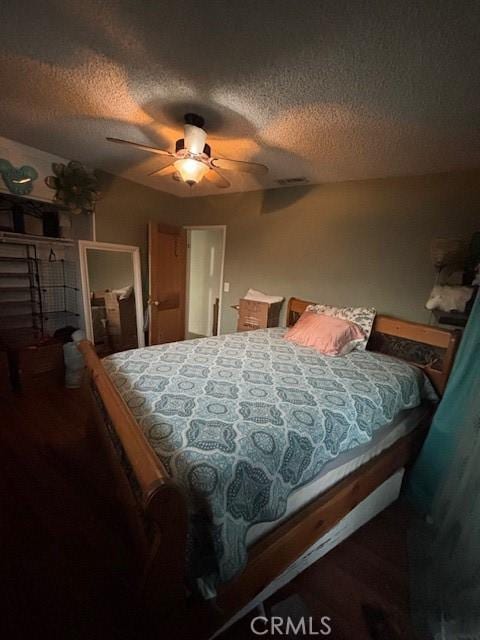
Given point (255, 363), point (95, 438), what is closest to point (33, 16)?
point (255, 363)

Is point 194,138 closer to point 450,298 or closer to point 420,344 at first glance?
point 450,298

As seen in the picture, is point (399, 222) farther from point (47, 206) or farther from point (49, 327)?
point (49, 327)

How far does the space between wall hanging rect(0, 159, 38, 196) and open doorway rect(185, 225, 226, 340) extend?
2347 millimetres

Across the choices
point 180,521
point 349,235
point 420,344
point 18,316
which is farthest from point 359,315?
point 18,316

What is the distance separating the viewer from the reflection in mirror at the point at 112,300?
123 inches

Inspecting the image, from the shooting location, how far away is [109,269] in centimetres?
323

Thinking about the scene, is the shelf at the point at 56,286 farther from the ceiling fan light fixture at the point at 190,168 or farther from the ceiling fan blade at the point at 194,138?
the ceiling fan blade at the point at 194,138

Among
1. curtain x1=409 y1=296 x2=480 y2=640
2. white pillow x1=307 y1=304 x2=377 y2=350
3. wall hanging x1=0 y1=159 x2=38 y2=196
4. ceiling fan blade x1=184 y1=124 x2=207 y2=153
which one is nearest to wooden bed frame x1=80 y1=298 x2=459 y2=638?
curtain x1=409 y1=296 x2=480 y2=640

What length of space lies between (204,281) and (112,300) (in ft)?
6.16

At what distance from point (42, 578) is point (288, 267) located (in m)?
3.04

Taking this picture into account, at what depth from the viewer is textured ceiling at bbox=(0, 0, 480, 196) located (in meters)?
0.97

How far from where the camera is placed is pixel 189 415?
45.5 inches

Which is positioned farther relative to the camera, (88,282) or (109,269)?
(109,269)

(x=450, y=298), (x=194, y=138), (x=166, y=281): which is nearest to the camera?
(x=194, y=138)
